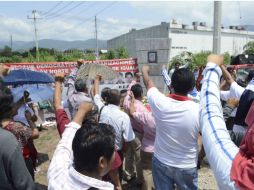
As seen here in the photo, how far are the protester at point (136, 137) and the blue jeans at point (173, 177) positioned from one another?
1.57 meters

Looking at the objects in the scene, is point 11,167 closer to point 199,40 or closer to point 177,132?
point 177,132

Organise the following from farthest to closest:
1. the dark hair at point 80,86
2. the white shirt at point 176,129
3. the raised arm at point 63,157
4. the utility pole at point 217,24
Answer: the dark hair at point 80,86 → the utility pole at point 217,24 → the white shirt at point 176,129 → the raised arm at point 63,157

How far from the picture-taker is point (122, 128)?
4.30 m

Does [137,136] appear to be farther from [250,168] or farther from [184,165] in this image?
[250,168]

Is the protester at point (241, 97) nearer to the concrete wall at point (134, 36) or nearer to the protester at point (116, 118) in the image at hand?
the protester at point (116, 118)

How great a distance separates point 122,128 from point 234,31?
2542 inches

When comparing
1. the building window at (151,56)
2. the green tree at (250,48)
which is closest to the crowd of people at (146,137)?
the building window at (151,56)

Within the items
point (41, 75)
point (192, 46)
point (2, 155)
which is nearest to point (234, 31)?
point (192, 46)

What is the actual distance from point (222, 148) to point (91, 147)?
0.76m

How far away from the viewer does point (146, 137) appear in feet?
15.9

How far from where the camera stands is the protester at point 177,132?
10.4 ft

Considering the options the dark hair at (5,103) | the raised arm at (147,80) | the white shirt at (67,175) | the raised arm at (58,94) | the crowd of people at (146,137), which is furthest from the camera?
the raised arm at (147,80)

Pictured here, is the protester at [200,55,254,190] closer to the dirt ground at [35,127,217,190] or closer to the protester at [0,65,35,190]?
the protester at [0,65,35,190]

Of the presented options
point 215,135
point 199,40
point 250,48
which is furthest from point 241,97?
point 199,40
